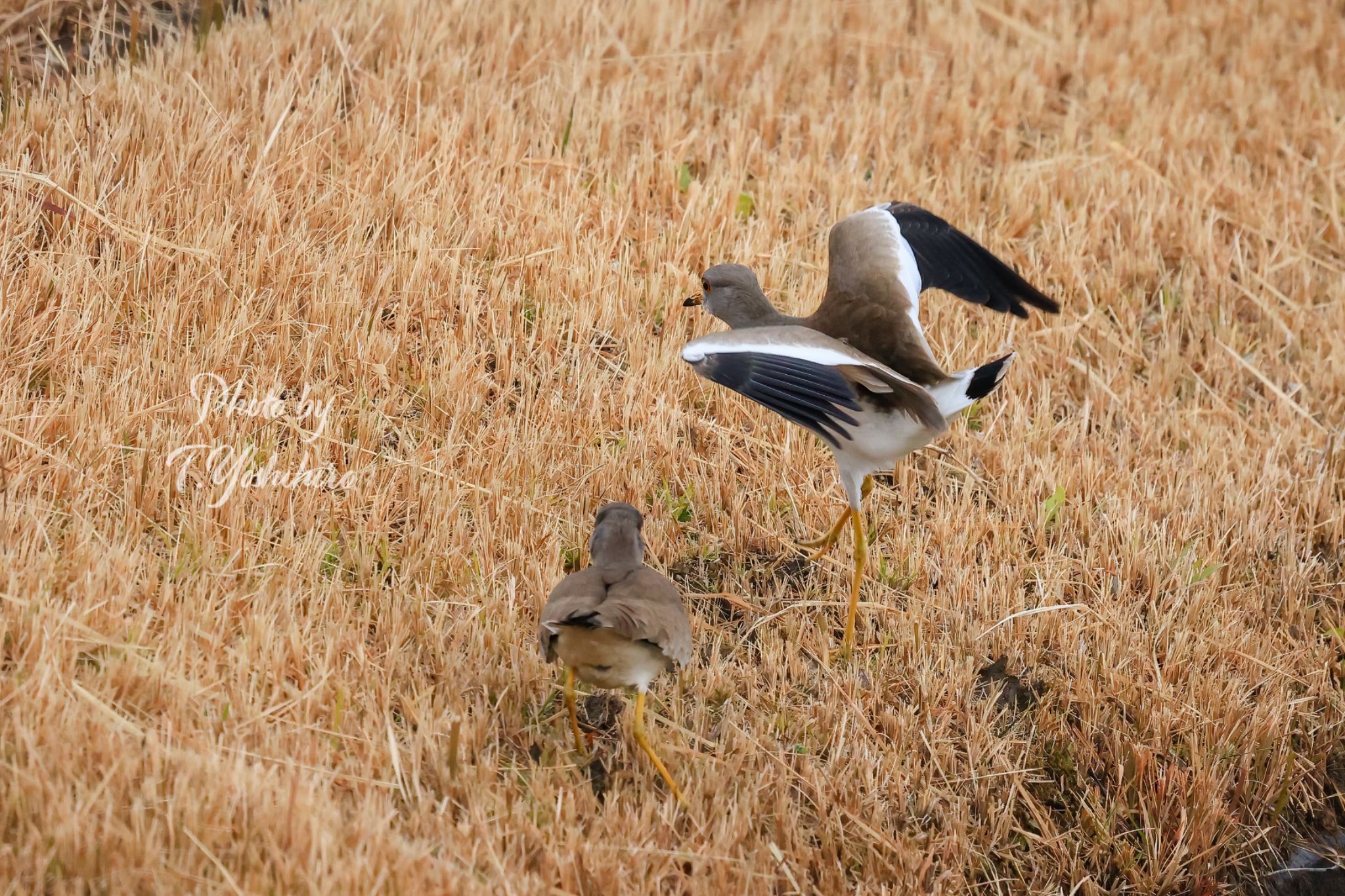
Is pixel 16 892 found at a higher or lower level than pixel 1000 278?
lower

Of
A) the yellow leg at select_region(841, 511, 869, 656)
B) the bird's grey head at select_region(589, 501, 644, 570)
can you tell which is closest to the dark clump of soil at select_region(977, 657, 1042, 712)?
the yellow leg at select_region(841, 511, 869, 656)

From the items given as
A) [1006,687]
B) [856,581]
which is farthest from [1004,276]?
[1006,687]

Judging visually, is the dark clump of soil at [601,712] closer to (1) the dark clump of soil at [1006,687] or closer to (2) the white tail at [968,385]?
(1) the dark clump of soil at [1006,687]

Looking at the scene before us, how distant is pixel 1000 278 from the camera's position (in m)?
4.99

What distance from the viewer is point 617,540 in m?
4.03

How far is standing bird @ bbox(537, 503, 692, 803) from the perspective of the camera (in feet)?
11.3

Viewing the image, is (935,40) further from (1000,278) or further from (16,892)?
(16,892)

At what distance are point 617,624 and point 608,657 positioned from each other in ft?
0.62

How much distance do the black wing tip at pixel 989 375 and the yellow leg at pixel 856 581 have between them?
621 mm

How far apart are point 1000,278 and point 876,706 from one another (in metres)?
1.81

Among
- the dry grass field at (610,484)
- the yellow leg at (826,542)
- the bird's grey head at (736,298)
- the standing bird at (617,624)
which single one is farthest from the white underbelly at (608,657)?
the bird's grey head at (736,298)

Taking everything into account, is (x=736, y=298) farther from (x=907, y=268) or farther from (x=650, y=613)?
(x=650, y=613)

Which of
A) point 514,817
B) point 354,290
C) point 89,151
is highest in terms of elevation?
point 89,151

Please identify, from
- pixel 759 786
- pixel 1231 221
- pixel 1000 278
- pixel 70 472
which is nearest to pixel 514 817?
pixel 759 786
